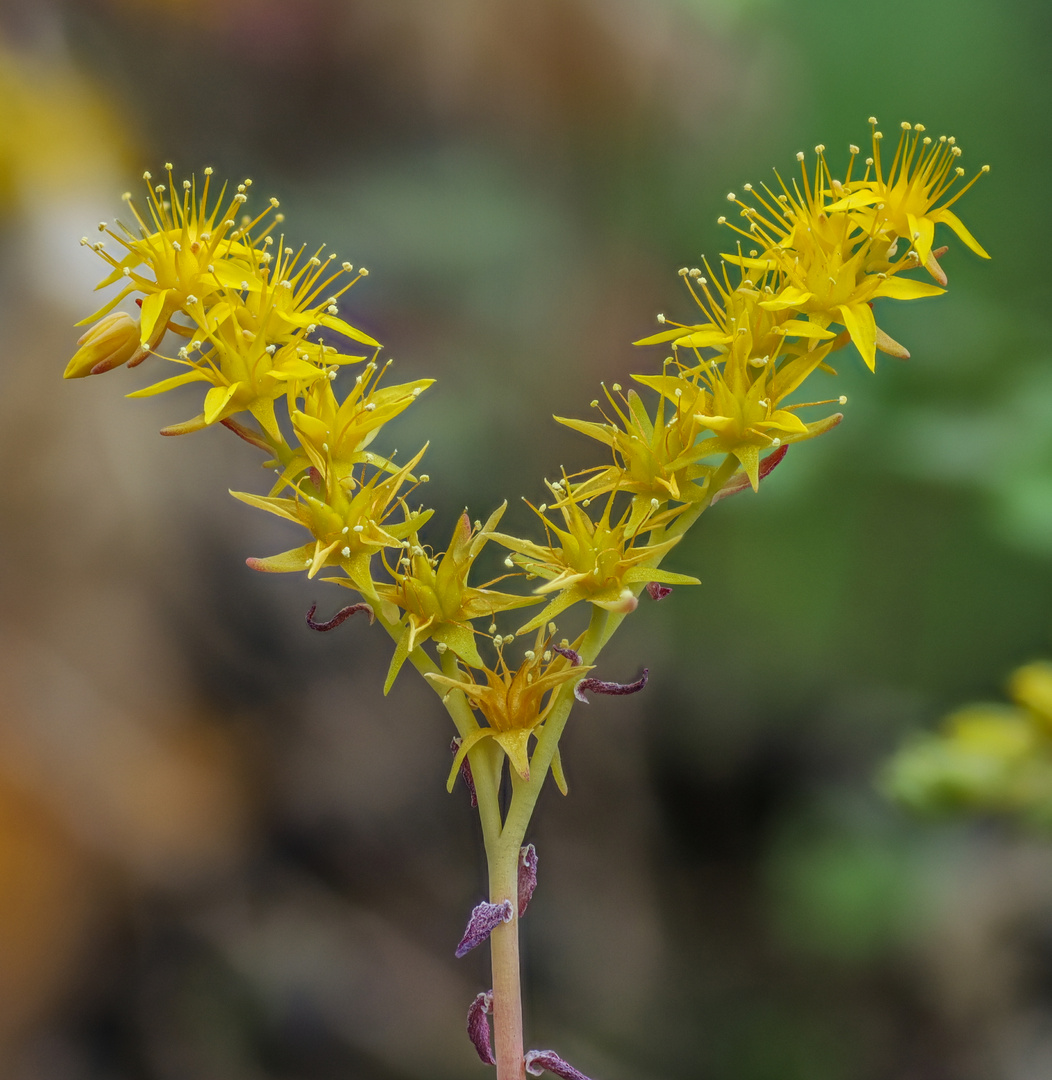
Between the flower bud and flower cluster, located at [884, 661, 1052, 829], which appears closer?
the flower bud

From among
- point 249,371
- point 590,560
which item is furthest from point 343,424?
point 590,560

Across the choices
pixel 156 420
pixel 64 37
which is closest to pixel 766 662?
pixel 156 420

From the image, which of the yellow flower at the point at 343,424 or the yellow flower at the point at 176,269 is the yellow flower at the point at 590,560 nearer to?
the yellow flower at the point at 343,424

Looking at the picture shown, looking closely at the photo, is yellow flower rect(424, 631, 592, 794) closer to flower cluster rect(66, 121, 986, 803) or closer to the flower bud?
flower cluster rect(66, 121, 986, 803)

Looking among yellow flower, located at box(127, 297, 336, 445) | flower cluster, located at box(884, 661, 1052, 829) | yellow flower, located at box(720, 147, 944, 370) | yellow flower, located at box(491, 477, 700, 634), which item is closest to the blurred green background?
flower cluster, located at box(884, 661, 1052, 829)

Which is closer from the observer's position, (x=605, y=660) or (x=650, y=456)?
(x=650, y=456)

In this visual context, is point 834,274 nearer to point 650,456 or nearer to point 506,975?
point 650,456
